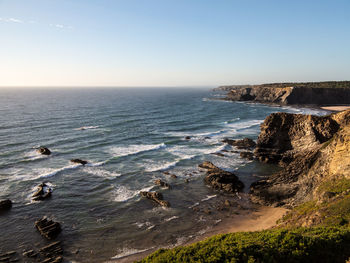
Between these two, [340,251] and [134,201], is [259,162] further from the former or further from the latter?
[340,251]

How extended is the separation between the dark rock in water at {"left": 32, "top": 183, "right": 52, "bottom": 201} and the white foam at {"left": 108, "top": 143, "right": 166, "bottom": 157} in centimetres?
1545

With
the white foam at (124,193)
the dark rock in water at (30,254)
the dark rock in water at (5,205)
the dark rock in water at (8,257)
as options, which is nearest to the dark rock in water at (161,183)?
the white foam at (124,193)

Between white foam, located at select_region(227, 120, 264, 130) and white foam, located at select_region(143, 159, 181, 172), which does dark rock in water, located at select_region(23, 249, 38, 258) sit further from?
white foam, located at select_region(227, 120, 264, 130)

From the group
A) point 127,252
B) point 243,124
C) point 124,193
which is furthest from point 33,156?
point 243,124

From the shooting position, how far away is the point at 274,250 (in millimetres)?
11789

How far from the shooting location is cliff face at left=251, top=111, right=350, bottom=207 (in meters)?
24.2

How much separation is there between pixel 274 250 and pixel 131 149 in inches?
1577

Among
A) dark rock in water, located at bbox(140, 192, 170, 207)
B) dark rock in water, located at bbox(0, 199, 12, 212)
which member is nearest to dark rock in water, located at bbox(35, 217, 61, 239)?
dark rock in water, located at bbox(0, 199, 12, 212)

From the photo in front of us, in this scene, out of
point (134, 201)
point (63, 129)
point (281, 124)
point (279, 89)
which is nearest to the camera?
point (134, 201)

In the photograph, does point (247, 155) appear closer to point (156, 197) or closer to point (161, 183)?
point (161, 183)

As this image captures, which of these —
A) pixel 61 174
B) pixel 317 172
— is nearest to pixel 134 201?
pixel 61 174

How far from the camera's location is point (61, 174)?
36594 mm

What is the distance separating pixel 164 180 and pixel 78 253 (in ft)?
55.1

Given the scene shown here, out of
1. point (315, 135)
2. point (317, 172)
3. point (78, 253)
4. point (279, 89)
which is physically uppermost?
point (279, 89)
